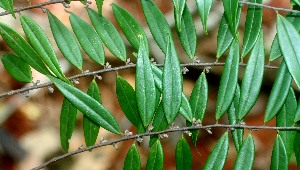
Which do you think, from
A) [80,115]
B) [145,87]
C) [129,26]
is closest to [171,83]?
[145,87]

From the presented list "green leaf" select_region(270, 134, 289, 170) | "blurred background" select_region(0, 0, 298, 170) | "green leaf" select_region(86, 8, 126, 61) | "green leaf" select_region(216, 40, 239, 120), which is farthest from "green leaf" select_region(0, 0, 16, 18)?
"blurred background" select_region(0, 0, 298, 170)

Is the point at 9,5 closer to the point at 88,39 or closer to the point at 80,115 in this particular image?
the point at 88,39

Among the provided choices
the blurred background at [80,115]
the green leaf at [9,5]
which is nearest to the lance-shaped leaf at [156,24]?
the green leaf at [9,5]

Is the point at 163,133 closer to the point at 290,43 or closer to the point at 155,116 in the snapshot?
the point at 155,116

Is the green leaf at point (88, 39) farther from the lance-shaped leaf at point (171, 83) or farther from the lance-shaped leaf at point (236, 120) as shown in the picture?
the lance-shaped leaf at point (236, 120)

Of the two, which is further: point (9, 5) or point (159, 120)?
point (159, 120)

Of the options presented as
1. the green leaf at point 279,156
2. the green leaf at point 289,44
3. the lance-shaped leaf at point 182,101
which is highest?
the green leaf at point 289,44
